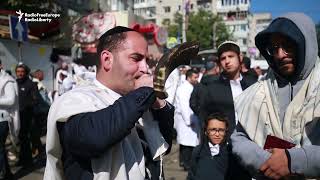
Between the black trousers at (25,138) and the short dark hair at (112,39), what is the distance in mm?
5597

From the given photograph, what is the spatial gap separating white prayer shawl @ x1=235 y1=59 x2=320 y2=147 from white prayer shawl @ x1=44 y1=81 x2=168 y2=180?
567 mm

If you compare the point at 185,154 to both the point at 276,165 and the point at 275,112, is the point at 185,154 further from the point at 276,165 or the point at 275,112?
the point at 276,165

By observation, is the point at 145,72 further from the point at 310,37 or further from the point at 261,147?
the point at 310,37

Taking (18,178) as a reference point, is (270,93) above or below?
above

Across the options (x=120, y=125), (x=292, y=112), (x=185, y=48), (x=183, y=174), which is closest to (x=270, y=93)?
(x=292, y=112)

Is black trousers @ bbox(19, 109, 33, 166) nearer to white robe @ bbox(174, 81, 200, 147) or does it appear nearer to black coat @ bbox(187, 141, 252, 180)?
white robe @ bbox(174, 81, 200, 147)

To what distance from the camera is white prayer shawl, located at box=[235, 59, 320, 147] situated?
83.7 inches

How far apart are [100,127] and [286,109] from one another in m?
1.06

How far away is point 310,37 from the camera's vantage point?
2.18 metres

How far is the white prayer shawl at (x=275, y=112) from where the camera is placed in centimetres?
213

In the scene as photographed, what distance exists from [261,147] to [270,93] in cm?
31

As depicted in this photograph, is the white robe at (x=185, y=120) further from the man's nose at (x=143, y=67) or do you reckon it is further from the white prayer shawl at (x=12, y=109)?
the man's nose at (x=143, y=67)

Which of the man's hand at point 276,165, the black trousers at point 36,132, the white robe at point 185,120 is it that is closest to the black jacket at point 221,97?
the white robe at point 185,120

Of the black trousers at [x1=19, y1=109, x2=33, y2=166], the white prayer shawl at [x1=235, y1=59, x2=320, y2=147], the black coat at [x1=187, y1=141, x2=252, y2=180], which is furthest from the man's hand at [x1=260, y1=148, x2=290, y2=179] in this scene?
the black trousers at [x1=19, y1=109, x2=33, y2=166]
